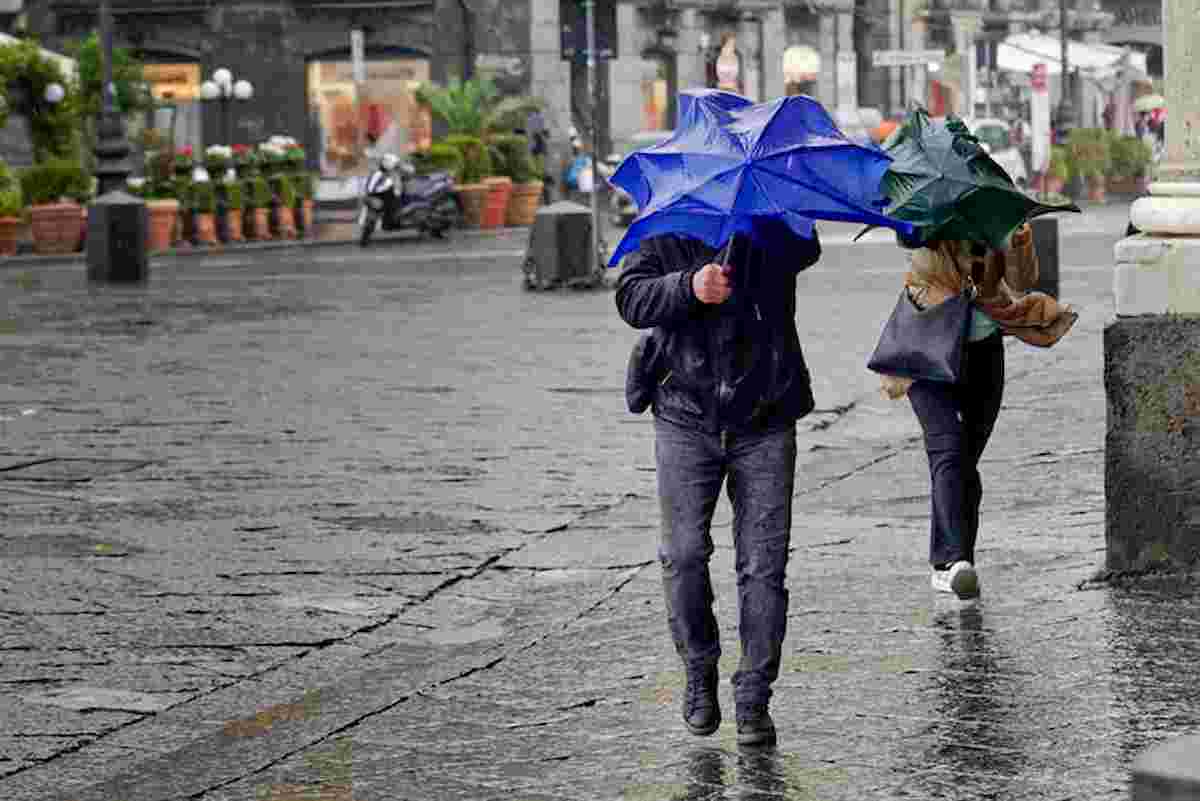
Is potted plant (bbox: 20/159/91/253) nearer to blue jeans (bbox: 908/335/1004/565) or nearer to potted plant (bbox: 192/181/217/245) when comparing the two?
potted plant (bbox: 192/181/217/245)

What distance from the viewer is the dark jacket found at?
636 centimetres

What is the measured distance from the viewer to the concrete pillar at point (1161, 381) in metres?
8.15

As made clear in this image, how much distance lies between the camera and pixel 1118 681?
6832 mm

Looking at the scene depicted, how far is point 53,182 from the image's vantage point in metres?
34.0

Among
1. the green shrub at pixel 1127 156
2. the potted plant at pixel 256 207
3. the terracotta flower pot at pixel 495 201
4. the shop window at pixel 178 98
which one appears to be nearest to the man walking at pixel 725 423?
the potted plant at pixel 256 207

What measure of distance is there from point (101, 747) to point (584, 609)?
2084mm

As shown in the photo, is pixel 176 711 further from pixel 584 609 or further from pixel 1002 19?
pixel 1002 19

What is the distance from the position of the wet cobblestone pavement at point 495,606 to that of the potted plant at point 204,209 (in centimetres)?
1992

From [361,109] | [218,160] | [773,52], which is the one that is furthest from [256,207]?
[773,52]

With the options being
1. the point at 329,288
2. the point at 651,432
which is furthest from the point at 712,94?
the point at 329,288

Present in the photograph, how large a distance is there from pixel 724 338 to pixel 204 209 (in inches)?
1206

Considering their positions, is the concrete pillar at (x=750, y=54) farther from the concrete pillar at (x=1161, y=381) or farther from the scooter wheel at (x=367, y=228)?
the concrete pillar at (x=1161, y=381)

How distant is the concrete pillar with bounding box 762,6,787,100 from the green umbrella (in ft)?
173

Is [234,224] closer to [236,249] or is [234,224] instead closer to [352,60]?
[236,249]
